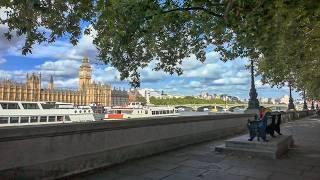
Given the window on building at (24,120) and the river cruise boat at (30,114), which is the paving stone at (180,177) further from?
the window on building at (24,120)

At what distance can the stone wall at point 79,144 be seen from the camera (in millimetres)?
7172

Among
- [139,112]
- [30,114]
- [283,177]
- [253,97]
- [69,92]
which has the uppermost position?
[69,92]

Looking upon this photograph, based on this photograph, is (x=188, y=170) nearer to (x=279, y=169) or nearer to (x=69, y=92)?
(x=279, y=169)

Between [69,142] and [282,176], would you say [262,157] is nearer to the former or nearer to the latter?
[282,176]

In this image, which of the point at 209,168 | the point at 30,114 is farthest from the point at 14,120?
the point at 209,168

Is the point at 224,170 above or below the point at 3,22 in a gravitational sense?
below

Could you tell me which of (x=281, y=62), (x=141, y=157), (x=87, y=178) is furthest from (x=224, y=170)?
(x=281, y=62)

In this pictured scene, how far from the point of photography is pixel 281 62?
23.1 m

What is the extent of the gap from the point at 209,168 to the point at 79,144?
305 centimetres

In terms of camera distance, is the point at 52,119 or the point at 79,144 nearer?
the point at 79,144

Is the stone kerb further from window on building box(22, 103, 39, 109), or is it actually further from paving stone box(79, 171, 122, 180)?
window on building box(22, 103, 39, 109)

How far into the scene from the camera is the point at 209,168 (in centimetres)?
966

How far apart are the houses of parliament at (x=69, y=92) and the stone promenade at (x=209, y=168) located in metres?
114

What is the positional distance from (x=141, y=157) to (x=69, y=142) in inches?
115
